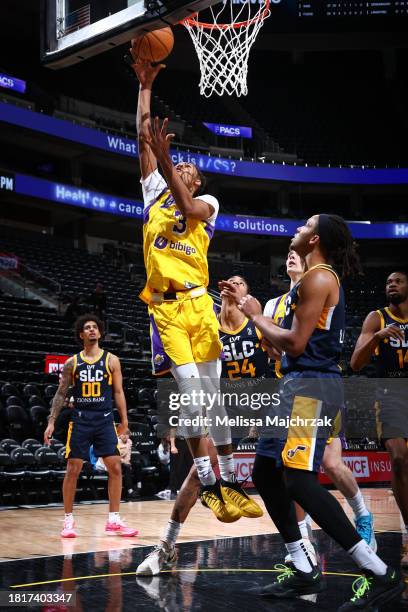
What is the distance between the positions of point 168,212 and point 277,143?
27.3 metres

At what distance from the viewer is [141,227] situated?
95.9ft

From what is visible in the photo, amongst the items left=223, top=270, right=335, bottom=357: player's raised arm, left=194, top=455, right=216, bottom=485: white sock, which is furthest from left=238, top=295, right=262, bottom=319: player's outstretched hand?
left=194, top=455, right=216, bottom=485: white sock

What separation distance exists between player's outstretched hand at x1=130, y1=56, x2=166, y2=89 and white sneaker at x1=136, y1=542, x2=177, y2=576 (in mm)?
2888

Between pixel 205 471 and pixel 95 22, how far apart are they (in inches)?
138

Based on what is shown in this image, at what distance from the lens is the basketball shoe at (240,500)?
14.5ft

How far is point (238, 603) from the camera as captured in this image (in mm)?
3844

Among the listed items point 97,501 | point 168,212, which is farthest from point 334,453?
point 97,501

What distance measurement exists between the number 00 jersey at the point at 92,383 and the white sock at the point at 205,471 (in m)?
2.78

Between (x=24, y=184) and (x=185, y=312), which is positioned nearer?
(x=185, y=312)

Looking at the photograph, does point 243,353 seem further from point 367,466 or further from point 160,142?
point 367,466

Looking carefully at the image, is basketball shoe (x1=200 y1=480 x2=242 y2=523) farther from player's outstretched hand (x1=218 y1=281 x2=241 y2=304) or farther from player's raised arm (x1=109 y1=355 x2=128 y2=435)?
player's raised arm (x1=109 y1=355 x2=128 y2=435)

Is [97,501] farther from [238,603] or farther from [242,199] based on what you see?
[242,199]

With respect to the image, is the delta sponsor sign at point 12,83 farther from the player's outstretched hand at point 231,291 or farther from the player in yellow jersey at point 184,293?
the player's outstretched hand at point 231,291

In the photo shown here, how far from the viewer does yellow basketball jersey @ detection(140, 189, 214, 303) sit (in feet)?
14.8
